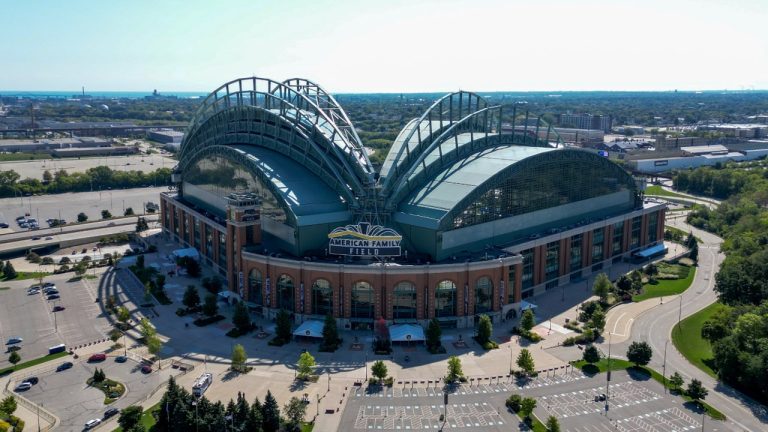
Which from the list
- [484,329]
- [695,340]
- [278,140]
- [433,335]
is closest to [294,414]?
[433,335]

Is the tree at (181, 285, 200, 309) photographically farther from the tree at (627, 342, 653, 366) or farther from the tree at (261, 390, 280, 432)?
the tree at (627, 342, 653, 366)


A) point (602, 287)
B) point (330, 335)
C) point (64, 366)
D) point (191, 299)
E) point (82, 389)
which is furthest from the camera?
point (602, 287)

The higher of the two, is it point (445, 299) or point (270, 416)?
point (445, 299)

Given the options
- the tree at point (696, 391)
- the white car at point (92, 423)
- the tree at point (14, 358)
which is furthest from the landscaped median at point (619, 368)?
the tree at point (14, 358)

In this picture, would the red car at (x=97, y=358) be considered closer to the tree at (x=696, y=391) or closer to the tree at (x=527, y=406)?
the tree at (x=527, y=406)

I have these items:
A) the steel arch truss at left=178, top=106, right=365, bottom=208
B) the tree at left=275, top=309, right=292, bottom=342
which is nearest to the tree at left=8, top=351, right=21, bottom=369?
the tree at left=275, top=309, right=292, bottom=342

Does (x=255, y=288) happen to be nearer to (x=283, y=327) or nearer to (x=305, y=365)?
(x=283, y=327)
